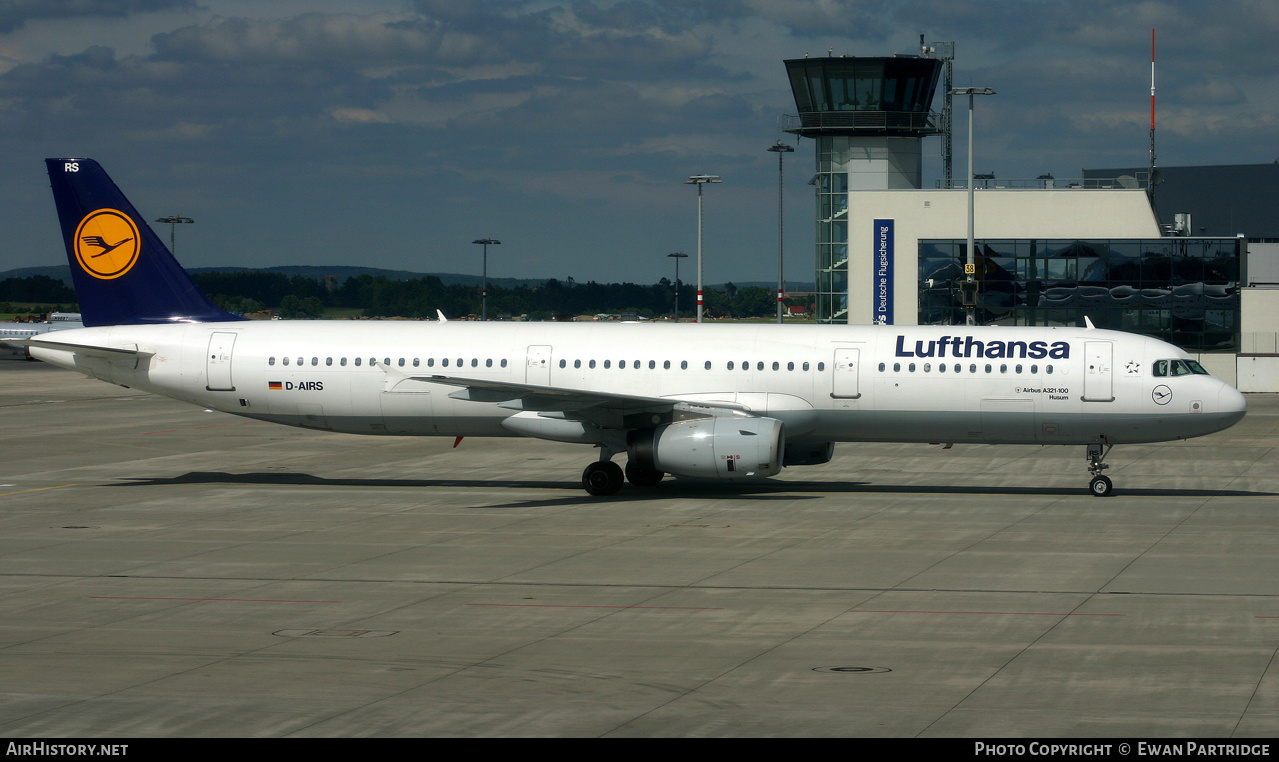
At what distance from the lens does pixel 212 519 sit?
27.1 meters

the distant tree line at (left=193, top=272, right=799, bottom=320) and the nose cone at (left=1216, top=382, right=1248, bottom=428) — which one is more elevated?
the distant tree line at (left=193, top=272, right=799, bottom=320)

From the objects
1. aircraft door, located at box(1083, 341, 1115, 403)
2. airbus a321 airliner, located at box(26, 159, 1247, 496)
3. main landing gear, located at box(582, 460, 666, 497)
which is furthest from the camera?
main landing gear, located at box(582, 460, 666, 497)

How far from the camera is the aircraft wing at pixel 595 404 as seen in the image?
28.9m

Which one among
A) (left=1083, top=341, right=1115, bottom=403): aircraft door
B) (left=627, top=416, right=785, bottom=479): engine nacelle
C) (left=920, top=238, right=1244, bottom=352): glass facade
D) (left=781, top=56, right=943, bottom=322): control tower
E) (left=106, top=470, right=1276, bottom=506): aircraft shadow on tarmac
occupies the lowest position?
(left=106, top=470, right=1276, bottom=506): aircraft shadow on tarmac

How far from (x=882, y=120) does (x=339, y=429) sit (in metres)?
55.6

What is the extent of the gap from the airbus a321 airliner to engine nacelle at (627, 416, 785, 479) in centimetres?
4

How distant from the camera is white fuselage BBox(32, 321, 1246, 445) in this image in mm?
29953

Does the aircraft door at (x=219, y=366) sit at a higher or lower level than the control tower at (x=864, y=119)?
lower

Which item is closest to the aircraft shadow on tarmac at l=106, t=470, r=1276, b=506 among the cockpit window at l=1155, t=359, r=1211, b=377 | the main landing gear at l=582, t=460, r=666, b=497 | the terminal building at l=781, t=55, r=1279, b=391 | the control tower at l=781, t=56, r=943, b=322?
the main landing gear at l=582, t=460, r=666, b=497

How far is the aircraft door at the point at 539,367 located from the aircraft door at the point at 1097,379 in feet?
41.0

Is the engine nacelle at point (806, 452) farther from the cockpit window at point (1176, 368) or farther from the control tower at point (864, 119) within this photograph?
the control tower at point (864, 119)

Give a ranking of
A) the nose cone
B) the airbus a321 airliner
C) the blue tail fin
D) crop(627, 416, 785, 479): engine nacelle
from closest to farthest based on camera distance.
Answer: crop(627, 416, 785, 479): engine nacelle, the nose cone, the airbus a321 airliner, the blue tail fin

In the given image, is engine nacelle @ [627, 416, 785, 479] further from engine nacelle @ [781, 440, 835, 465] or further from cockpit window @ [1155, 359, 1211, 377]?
cockpit window @ [1155, 359, 1211, 377]

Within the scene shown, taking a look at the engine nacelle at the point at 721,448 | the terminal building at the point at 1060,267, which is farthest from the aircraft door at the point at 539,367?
the terminal building at the point at 1060,267
